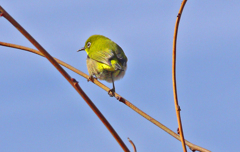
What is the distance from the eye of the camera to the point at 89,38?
859 cm

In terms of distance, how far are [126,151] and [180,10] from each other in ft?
3.48

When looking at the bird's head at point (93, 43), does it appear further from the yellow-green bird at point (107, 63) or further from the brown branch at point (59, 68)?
the brown branch at point (59, 68)

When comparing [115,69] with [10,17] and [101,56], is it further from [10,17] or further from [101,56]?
[10,17]

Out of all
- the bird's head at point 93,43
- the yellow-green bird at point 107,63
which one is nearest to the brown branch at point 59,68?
the yellow-green bird at point 107,63

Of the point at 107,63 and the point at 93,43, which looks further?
the point at 93,43

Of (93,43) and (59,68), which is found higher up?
(93,43)

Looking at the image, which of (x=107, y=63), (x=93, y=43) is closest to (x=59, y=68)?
(x=107, y=63)

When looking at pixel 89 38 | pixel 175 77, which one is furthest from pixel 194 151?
pixel 89 38

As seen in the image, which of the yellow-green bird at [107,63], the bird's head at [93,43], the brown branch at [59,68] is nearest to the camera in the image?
the brown branch at [59,68]

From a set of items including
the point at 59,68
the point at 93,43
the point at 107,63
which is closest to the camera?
the point at 59,68

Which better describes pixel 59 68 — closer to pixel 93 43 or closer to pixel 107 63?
pixel 107 63

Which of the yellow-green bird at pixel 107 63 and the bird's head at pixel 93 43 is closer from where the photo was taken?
the yellow-green bird at pixel 107 63

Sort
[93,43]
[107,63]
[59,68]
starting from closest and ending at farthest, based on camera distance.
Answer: [59,68]
[107,63]
[93,43]

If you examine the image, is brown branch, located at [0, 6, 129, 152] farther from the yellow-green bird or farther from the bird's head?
the bird's head
